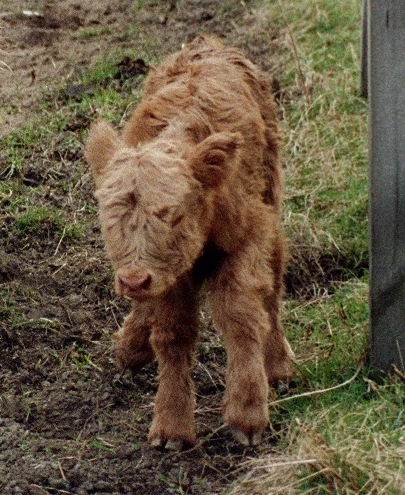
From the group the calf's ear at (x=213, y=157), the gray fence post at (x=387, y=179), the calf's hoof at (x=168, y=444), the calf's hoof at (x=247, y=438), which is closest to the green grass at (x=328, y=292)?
the calf's hoof at (x=247, y=438)

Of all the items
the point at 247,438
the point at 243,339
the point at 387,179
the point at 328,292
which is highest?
the point at 387,179

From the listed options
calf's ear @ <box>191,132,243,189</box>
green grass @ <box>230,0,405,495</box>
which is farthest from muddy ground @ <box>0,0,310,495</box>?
calf's ear @ <box>191,132,243,189</box>

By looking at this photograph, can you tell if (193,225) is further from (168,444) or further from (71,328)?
(71,328)

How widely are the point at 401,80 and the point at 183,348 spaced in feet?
5.45

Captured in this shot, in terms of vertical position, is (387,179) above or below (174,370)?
above

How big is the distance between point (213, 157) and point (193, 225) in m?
0.32

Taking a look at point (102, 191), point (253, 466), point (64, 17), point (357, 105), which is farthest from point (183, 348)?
point (64, 17)

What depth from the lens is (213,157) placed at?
480 centimetres

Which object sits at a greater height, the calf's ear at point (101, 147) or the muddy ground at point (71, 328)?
the calf's ear at point (101, 147)

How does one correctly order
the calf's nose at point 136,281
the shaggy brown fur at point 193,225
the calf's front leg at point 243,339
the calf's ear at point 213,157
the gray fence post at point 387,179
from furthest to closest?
the calf's front leg at point 243,339 → the gray fence post at point 387,179 → the calf's ear at point 213,157 → the shaggy brown fur at point 193,225 → the calf's nose at point 136,281

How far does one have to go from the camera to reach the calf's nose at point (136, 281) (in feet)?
14.6

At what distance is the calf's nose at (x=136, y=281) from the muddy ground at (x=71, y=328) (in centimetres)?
100

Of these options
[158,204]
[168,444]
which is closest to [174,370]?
[168,444]

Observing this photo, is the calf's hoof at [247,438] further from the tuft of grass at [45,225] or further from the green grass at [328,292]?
the tuft of grass at [45,225]
